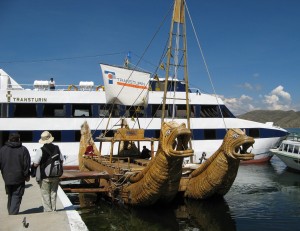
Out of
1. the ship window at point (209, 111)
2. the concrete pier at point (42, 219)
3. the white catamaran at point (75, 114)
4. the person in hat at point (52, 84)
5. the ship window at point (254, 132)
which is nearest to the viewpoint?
the concrete pier at point (42, 219)

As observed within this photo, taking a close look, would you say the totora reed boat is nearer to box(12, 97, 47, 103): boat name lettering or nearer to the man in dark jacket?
the man in dark jacket

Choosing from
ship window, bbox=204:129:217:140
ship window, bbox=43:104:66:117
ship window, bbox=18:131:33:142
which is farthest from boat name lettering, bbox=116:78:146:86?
ship window, bbox=204:129:217:140

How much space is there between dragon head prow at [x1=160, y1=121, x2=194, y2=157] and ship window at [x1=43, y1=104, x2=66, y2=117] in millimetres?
16142

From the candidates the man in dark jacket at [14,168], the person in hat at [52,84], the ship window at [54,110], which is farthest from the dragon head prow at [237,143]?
the person in hat at [52,84]

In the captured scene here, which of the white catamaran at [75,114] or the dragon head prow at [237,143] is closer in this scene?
the dragon head prow at [237,143]

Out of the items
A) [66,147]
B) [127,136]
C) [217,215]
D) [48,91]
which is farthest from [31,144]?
[217,215]

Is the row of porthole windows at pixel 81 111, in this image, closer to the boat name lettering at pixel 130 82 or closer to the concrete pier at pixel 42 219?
the boat name lettering at pixel 130 82

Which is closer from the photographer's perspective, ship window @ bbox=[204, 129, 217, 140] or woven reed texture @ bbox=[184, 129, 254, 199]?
woven reed texture @ bbox=[184, 129, 254, 199]

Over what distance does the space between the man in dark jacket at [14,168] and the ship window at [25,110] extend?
17906 mm

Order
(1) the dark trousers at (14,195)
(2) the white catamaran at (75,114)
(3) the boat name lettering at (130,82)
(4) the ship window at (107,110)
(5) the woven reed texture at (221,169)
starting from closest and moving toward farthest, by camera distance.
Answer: (1) the dark trousers at (14,195) → (5) the woven reed texture at (221,169) → (3) the boat name lettering at (130,82) → (2) the white catamaran at (75,114) → (4) the ship window at (107,110)

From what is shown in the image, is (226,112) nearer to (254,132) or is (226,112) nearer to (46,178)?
(254,132)

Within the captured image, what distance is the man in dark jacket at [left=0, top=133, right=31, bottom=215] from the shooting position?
8367 millimetres

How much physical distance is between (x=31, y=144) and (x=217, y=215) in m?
17.1

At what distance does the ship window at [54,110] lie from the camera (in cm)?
2584
